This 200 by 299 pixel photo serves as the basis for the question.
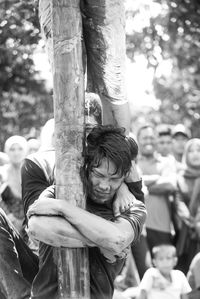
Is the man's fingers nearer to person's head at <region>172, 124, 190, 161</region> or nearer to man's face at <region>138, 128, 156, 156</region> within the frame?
man's face at <region>138, 128, 156, 156</region>

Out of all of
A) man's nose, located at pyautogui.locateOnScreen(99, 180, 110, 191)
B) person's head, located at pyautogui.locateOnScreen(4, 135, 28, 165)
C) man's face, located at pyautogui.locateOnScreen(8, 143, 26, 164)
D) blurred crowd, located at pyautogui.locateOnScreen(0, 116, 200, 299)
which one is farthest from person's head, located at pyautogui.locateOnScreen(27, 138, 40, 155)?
man's nose, located at pyautogui.locateOnScreen(99, 180, 110, 191)

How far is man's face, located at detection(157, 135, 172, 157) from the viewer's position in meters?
8.50

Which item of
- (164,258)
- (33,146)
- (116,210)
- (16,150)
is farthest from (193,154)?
(116,210)

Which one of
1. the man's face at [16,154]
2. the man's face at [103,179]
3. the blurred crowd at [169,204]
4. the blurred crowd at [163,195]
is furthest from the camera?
the blurred crowd at [169,204]

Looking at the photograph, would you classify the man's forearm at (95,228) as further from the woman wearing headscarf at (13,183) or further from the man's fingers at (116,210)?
the woman wearing headscarf at (13,183)

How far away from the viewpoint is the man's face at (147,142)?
7590 mm

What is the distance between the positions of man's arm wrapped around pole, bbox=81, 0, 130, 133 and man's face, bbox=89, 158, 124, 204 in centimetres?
46

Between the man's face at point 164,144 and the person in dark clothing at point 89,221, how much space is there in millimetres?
4235

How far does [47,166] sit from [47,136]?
75 centimetres

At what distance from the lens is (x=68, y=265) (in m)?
3.80

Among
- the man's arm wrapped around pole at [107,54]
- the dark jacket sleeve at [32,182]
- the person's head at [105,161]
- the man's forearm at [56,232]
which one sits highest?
the man's arm wrapped around pole at [107,54]

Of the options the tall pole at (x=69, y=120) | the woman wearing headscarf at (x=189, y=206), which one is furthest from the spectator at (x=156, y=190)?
the tall pole at (x=69, y=120)

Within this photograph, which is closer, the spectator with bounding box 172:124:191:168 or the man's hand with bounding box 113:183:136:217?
the man's hand with bounding box 113:183:136:217

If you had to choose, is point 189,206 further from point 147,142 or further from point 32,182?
point 32,182
